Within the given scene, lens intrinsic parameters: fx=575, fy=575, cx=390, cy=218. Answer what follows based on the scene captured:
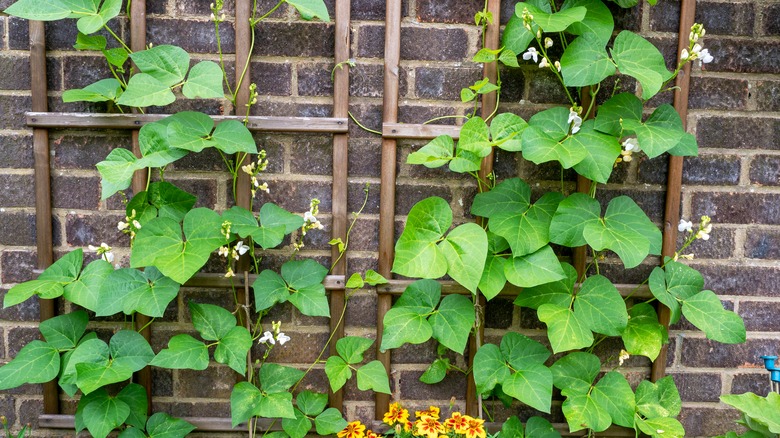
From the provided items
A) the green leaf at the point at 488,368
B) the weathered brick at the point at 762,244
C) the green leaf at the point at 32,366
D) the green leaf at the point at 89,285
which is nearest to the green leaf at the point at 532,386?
the green leaf at the point at 488,368

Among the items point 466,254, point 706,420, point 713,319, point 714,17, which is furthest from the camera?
point 706,420

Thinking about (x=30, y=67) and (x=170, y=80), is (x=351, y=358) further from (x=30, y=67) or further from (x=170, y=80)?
(x=30, y=67)

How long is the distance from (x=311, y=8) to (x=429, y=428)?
1.13 meters

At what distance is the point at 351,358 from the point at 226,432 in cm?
47

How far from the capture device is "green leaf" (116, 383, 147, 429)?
163 cm

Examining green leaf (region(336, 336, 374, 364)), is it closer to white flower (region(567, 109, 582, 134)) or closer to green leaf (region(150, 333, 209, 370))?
green leaf (region(150, 333, 209, 370))

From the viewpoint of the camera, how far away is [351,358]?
163 cm

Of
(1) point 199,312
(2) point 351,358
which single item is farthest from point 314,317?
(1) point 199,312

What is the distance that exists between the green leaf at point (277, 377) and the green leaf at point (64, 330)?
53cm

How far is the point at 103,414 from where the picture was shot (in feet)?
5.13

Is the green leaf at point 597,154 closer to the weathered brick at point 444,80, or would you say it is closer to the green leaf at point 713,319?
the weathered brick at point 444,80

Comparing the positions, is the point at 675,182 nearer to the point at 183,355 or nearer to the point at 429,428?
the point at 429,428

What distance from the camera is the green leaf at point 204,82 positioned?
1.46 metres

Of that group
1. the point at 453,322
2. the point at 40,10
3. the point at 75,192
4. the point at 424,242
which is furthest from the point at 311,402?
the point at 40,10
